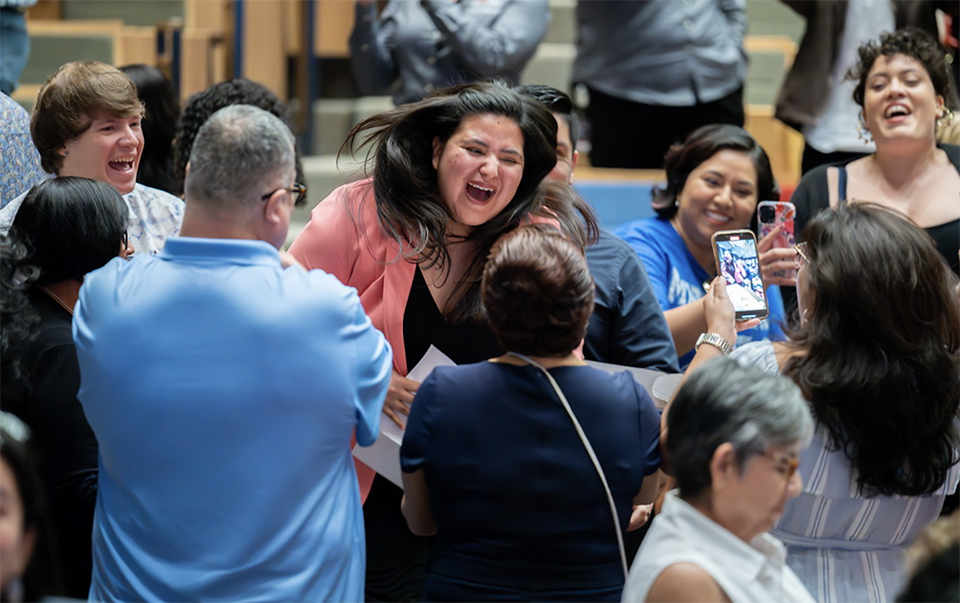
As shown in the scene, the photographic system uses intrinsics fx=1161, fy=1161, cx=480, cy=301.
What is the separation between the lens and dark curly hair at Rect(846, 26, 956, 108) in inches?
134

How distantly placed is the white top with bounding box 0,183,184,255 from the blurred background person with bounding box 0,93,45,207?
0.17 metres

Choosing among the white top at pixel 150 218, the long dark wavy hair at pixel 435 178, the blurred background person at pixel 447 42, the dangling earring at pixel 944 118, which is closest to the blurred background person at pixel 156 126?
the white top at pixel 150 218

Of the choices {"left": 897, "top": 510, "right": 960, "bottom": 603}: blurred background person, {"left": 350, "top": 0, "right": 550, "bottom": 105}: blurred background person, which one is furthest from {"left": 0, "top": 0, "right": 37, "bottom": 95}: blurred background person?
{"left": 897, "top": 510, "right": 960, "bottom": 603}: blurred background person

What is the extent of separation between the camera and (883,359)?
207 centimetres

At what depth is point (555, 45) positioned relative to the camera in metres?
6.56

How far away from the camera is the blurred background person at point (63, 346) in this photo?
83.2 inches

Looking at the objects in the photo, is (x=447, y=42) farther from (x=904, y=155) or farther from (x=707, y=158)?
(x=904, y=155)

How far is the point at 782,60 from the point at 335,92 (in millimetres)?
2562

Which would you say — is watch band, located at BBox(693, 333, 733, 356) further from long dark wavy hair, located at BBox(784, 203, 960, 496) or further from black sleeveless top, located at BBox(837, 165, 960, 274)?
black sleeveless top, located at BBox(837, 165, 960, 274)

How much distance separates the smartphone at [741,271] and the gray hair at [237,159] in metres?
1.19

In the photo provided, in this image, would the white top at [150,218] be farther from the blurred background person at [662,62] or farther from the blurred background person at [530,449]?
the blurred background person at [662,62]

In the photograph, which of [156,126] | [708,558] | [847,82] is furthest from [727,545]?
[847,82]

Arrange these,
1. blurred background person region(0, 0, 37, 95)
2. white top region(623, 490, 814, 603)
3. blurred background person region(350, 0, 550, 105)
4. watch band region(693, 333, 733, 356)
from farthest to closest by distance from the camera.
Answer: blurred background person region(350, 0, 550, 105) < blurred background person region(0, 0, 37, 95) < watch band region(693, 333, 733, 356) < white top region(623, 490, 814, 603)

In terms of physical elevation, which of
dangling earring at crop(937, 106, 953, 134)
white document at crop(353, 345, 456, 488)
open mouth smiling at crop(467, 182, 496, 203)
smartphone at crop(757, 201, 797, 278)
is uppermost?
dangling earring at crop(937, 106, 953, 134)
